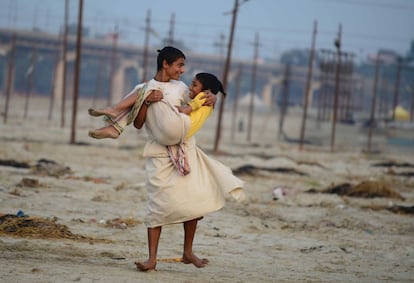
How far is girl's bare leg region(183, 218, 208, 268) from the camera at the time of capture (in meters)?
7.18

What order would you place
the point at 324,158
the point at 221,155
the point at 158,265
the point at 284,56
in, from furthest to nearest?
the point at 284,56, the point at 324,158, the point at 221,155, the point at 158,265

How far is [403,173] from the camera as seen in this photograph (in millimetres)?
24906

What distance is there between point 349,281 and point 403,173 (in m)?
18.3

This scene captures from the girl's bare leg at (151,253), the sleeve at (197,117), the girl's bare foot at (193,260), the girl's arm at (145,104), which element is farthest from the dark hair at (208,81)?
the girl's bare foot at (193,260)

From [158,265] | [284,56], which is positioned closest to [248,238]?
[158,265]

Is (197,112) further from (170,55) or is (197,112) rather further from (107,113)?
(107,113)

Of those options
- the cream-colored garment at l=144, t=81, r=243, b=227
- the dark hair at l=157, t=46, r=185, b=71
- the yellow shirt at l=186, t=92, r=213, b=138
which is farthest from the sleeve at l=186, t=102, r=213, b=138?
the dark hair at l=157, t=46, r=185, b=71

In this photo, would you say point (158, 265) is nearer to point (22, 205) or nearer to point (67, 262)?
point (67, 262)

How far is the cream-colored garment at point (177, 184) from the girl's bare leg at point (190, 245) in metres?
0.19

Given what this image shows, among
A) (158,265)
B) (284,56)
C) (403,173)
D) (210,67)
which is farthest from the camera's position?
(284,56)

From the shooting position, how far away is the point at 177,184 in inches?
275

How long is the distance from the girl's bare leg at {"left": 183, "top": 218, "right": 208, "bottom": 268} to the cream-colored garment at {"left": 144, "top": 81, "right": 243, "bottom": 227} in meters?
0.19

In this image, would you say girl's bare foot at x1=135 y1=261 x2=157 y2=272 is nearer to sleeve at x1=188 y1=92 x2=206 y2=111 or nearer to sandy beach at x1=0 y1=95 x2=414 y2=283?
sandy beach at x1=0 y1=95 x2=414 y2=283

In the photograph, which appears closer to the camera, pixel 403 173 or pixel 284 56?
pixel 403 173
